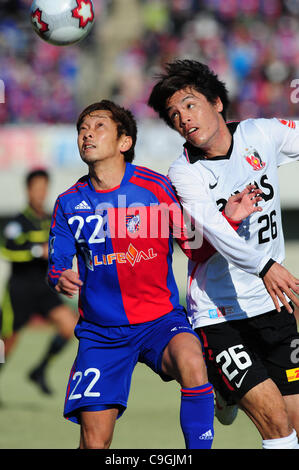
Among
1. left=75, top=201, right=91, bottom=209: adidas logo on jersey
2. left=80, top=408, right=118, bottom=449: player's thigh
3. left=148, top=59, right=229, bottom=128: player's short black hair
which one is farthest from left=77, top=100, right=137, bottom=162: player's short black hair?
left=80, top=408, right=118, bottom=449: player's thigh

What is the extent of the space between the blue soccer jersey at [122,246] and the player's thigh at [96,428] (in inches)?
19.3

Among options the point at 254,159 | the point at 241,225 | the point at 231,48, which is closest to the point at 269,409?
the point at 241,225

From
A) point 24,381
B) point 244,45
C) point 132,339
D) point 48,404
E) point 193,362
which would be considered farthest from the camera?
point 244,45

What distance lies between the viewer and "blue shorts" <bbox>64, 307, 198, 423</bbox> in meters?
4.29

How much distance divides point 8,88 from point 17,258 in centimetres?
693

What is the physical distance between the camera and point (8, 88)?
14.5 meters

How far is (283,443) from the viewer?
13.6ft

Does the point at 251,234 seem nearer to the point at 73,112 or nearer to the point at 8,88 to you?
the point at 73,112

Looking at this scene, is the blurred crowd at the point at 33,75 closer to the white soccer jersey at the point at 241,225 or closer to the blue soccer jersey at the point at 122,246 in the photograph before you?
the blue soccer jersey at the point at 122,246

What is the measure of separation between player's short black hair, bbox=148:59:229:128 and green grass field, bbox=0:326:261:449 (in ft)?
8.58

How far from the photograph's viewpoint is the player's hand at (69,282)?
405 centimetres

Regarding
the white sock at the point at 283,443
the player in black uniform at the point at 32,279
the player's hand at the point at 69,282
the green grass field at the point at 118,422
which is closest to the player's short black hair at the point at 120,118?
the player's hand at the point at 69,282

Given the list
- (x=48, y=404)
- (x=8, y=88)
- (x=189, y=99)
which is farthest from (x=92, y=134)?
(x=8, y=88)

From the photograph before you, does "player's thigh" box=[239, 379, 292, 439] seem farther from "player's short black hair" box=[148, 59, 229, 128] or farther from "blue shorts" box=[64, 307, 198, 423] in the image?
"player's short black hair" box=[148, 59, 229, 128]
